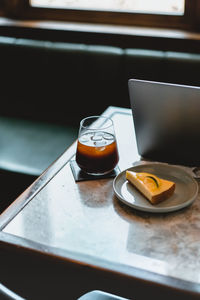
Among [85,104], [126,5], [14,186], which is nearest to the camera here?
[14,186]

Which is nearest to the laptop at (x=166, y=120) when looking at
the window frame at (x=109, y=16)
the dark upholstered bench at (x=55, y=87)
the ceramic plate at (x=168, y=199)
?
the ceramic plate at (x=168, y=199)

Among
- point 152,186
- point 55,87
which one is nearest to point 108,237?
point 152,186

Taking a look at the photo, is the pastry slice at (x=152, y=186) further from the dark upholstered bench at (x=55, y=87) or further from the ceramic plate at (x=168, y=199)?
the dark upholstered bench at (x=55, y=87)

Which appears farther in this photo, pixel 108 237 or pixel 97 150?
pixel 97 150

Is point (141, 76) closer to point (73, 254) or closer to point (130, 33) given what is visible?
point (130, 33)

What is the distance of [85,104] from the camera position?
7.04ft

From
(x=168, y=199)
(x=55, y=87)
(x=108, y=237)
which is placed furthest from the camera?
(x=55, y=87)

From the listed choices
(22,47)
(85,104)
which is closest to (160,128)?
(85,104)

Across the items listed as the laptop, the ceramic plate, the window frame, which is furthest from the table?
the window frame

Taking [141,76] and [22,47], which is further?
[22,47]

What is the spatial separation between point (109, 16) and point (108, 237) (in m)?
1.81

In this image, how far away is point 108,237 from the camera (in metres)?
0.81

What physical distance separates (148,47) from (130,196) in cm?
141

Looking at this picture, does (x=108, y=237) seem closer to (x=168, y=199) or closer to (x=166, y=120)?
(x=168, y=199)
